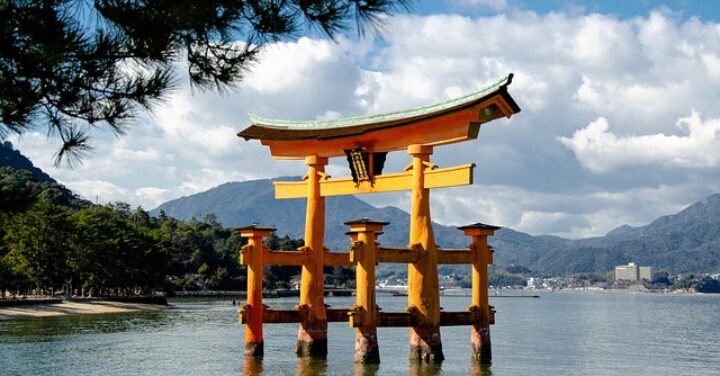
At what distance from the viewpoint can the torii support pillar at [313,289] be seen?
23.0 meters

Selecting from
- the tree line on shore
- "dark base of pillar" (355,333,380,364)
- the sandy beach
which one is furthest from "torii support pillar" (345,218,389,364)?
the sandy beach

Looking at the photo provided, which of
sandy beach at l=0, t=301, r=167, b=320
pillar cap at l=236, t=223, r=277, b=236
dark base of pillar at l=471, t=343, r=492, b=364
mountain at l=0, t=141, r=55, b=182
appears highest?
mountain at l=0, t=141, r=55, b=182

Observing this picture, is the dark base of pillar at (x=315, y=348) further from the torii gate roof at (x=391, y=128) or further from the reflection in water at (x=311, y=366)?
the torii gate roof at (x=391, y=128)

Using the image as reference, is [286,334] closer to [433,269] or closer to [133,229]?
[433,269]

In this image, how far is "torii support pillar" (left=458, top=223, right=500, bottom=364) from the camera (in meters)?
22.6

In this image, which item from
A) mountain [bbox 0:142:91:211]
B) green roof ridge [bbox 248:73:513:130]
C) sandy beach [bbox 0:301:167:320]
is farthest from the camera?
sandy beach [bbox 0:301:167:320]

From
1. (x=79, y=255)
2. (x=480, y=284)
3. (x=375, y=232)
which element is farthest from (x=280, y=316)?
(x=79, y=255)

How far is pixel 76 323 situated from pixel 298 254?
22.3 meters

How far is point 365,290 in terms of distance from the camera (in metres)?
20.8

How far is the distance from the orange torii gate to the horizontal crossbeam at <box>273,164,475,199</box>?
3 cm

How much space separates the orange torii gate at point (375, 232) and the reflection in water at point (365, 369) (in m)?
0.15

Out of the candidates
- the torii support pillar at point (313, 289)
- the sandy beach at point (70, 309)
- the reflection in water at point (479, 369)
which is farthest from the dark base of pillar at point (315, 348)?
the sandy beach at point (70, 309)

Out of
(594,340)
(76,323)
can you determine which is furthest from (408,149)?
(76,323)

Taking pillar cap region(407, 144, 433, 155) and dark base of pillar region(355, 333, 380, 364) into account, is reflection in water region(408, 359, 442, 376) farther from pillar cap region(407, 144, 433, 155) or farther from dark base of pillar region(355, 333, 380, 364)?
pillar cap region(407, 144, 433, 155)
